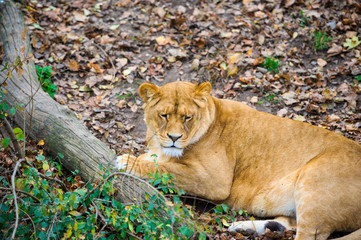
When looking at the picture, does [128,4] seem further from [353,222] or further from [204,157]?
[353,222]

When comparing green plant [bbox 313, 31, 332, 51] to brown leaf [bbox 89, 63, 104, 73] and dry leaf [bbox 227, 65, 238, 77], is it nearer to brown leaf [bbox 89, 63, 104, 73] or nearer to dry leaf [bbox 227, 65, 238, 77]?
dry leaf [bbox 227, 65, 238, 77]

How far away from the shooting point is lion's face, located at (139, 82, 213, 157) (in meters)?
4.94

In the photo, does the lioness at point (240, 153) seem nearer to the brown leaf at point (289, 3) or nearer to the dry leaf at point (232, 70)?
the dry leaf at point (232, 70)

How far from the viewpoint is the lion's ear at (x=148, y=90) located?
5.04 metres

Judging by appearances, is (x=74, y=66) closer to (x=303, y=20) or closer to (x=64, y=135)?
(x=64, y=135)

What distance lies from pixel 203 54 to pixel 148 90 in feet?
10.6

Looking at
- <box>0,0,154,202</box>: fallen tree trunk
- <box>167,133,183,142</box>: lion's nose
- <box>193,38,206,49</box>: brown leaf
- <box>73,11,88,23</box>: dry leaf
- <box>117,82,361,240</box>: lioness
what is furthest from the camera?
<box>73,11,88,23</box>: dry leaf

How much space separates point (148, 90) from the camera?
5.12 m

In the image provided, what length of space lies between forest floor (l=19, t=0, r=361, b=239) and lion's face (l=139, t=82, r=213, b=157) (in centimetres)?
128

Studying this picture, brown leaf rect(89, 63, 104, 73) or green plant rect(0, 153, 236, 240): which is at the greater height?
green plant rect(0, 153, 236, 240)

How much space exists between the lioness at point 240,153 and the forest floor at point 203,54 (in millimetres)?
1339

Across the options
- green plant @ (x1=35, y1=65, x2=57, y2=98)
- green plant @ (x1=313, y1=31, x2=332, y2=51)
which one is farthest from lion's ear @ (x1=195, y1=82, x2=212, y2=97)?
green plant @ (x1=313, y1=31, x2=332, y2=51)

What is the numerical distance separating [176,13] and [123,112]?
10.5 feet

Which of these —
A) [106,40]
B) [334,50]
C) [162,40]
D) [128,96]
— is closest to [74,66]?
[106,40]
